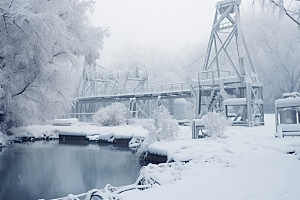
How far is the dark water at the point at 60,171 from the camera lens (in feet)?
26.9

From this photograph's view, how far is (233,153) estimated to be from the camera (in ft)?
26.3

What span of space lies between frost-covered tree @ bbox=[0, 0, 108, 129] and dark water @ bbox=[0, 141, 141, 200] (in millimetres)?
2823

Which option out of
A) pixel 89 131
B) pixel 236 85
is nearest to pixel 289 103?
pixel 236 85

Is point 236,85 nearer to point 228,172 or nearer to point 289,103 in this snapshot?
point 289,103

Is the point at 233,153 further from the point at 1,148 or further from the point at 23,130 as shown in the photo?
the point at 23,130

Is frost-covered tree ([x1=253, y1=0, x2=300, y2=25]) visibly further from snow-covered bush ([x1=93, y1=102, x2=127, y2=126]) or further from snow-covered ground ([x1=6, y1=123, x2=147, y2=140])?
snow-covered bush ([x1=93, y1=102, x2=127, y2=126])

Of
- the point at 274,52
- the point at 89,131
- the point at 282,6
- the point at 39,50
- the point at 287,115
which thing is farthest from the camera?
the point at 274,52

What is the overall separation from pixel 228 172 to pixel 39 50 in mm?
9834

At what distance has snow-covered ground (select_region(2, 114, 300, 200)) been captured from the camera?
4750 millimetres

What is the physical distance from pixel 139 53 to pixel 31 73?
4239 cm

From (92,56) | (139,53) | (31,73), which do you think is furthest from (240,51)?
(139,53)

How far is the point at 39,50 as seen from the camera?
1265 centimetres

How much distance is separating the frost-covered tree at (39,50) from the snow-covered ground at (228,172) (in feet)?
22.5

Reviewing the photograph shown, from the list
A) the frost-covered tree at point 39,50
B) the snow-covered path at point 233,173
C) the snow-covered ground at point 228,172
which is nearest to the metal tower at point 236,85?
the frost-covered tree at point 39,50
